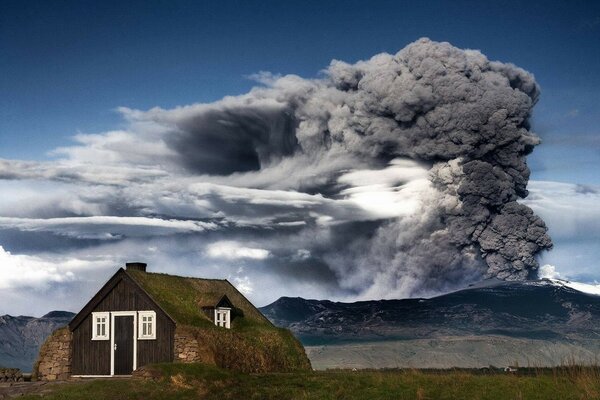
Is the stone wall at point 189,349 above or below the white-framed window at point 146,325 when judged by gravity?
below

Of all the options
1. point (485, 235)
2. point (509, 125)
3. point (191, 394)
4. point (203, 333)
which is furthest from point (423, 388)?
point (485, 235)

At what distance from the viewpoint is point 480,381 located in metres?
38.9

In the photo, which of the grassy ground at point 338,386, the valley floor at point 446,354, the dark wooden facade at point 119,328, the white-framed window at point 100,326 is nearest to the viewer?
the grassy ground at point 338,386

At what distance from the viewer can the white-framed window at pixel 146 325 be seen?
50219mm

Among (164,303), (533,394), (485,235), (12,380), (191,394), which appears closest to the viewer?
(533,394)

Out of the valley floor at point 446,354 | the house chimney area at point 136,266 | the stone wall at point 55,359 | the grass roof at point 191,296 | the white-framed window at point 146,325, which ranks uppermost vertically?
the house chimney area at point 136,266

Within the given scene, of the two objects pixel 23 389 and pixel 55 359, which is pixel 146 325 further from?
pixel 23 389

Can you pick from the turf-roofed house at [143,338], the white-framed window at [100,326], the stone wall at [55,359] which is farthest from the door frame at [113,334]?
the stone wall at [55,359]

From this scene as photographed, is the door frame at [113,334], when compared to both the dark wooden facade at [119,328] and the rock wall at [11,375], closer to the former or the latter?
the dark wooden facade at [119,328]

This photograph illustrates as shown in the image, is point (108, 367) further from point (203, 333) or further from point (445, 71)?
point (445, 71)

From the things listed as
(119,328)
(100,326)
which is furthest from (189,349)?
(100,326)

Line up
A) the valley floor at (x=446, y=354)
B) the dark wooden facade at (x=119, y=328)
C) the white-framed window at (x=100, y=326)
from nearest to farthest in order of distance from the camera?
the dark wooden facade at (x=119, y=328) → the white-framed window at (x=100, y=326) → the valley floor at (x=446, y=354)

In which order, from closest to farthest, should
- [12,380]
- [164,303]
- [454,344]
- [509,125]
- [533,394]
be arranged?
[533,394], [12,380], [164,303], [509,125], [454,344]

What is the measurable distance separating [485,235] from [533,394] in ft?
351
